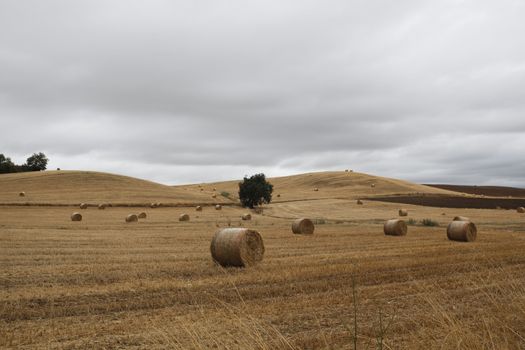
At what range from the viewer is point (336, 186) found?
98.4m

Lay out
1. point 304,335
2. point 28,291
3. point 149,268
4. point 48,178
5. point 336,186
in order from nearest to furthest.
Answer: point 304,335 → point 28,291 → point 149,268 → point 48,178 → point 336,186

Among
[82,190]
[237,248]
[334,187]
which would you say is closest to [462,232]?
[237,248]

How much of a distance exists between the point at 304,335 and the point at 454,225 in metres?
17.9

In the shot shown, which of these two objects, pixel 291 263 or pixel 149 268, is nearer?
pixel 149 268

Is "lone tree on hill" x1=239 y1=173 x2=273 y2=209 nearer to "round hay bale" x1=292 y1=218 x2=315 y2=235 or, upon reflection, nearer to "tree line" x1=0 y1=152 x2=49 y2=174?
"round hay bale" x1=292 y1=218 x2=315 y2=235

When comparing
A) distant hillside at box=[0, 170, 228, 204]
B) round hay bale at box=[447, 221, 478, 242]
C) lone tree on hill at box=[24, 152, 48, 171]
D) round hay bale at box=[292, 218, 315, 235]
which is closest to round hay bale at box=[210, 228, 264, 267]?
round hay bale at box=[292, 218, 315, 235]

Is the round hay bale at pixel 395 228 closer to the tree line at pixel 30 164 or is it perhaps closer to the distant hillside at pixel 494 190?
the distant hillside at pixel 494 190

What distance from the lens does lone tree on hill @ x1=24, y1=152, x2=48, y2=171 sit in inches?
4603

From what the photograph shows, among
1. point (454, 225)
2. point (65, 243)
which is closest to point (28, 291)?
point (65, 243)

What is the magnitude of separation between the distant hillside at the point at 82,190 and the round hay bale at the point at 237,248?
4629cm

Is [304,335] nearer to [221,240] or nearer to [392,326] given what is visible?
[392,326]

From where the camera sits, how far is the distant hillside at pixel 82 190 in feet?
199

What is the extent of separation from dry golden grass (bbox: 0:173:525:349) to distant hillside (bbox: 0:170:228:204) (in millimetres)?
43346

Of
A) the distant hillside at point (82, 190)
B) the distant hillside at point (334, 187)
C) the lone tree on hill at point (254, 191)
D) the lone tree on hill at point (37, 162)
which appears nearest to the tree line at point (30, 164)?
the lone tree on hill at point (37, 162)
